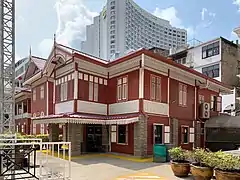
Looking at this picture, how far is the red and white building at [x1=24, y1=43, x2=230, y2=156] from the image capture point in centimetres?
1418

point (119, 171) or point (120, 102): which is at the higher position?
point (120, 102)

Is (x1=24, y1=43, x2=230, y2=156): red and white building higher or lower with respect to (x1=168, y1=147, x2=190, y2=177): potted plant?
higher

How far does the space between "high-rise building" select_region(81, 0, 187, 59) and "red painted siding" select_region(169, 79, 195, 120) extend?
17.8 metres

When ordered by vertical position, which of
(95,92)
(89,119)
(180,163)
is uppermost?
(95,92)

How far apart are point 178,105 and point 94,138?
20.1 feet

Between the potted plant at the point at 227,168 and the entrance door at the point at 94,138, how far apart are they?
981 cm

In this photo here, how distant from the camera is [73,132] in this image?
14453mm

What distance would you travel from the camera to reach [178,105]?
679 inches

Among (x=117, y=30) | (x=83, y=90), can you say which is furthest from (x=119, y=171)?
(x=117, y=30)

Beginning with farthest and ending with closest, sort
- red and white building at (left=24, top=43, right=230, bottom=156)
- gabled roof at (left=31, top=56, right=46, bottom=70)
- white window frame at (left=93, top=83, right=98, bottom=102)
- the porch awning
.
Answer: gabled roof at (left=31, top=56, right=46, bottom=70), white window frame at (left=93, top=83, right=98, bottom=102), red and white building at (left=24, top=43, right=230, bottom=156), the porch awning

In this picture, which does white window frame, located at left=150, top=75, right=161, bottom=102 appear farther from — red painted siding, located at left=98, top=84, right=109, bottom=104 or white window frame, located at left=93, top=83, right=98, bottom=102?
white window frame, located at left=93, top=83, right=98, bottom=102

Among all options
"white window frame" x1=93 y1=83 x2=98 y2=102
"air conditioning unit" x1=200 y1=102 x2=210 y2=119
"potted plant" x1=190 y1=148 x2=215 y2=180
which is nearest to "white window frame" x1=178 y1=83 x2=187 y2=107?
"air conditioning unit" x1=200 y1=102 x2=210 y2=119

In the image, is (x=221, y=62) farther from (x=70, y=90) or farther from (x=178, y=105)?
(x=70, y=90)

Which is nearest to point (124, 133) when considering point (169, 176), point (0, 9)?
point (169, 176)
